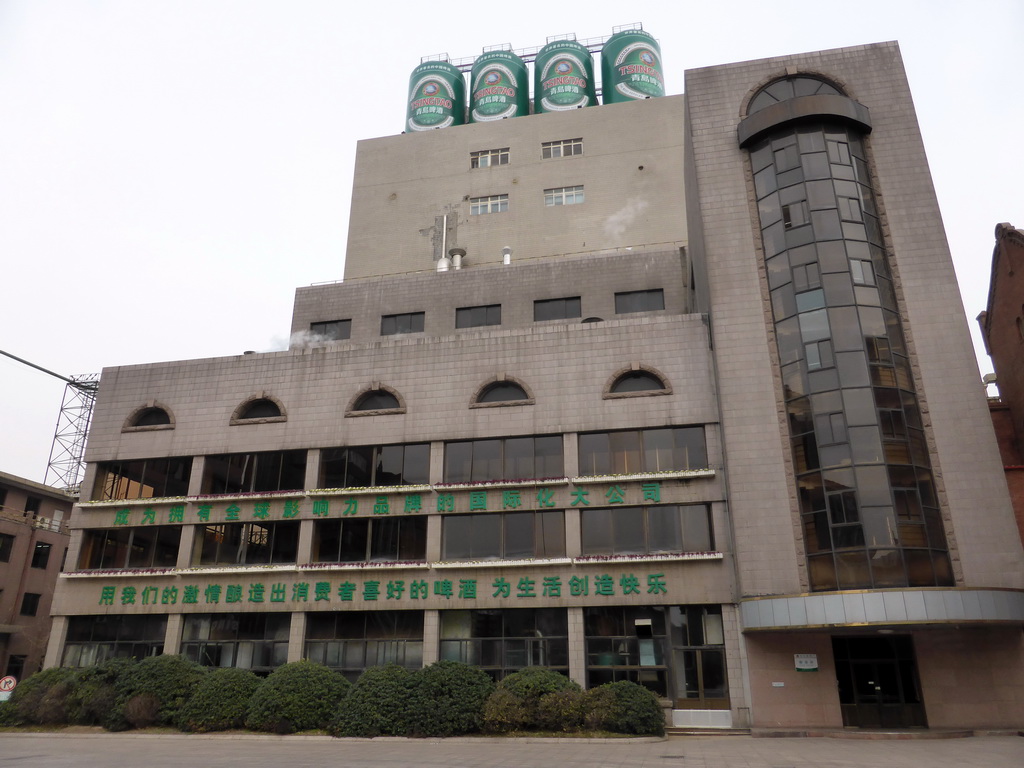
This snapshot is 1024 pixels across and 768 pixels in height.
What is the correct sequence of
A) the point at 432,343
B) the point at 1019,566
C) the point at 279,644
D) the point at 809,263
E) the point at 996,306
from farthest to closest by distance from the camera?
the point at 996,306, the point at 432,343, the point at 279,644, the point at 809,263, the point at 1019,566

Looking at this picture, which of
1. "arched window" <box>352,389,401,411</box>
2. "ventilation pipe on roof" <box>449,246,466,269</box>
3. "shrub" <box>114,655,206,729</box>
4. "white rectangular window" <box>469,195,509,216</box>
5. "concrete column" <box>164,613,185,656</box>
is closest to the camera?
"shrub" <box>114,655,206,729</box>

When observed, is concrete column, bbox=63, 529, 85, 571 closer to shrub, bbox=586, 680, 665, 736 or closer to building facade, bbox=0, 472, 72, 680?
building facade, bbox=0, 472, 72, 680

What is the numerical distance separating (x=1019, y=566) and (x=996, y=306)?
21157 millimetres

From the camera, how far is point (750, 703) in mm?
27516

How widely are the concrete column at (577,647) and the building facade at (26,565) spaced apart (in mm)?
37282

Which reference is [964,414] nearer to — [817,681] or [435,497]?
[817,681]

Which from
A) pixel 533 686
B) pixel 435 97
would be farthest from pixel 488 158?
pixel 533 686

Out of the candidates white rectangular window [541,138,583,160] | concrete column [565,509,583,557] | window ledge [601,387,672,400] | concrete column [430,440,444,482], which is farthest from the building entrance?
white rectangular window [541,138,583,160]

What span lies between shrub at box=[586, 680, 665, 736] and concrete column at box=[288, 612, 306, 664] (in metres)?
13.5

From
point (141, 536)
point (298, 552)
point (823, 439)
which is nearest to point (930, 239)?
point (823, 439)

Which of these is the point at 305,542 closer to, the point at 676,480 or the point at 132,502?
the point at 132,502

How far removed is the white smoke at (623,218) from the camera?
4844 cm

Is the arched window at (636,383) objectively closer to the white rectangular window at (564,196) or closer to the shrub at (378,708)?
the shrub at (378,708)

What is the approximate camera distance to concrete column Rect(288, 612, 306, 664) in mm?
32125
